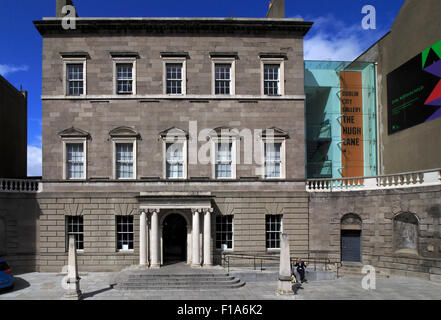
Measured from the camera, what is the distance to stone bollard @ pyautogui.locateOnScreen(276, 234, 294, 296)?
1420cm

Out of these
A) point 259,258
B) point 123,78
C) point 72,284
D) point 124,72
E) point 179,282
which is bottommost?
point 179,282

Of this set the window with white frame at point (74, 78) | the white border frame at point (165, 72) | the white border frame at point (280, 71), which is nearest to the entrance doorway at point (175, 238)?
the white border frame at point (165, 72)

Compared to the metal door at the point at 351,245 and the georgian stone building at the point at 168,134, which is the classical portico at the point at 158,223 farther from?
the metal door at the point at 351,245

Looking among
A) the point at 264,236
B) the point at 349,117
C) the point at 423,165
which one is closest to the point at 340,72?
the point at 349,117

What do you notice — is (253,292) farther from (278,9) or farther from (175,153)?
(278,9)

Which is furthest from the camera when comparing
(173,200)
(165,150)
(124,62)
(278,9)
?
(278,9)

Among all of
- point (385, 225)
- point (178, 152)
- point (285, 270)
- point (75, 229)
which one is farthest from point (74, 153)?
point (385, 225)

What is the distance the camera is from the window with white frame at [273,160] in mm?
19891

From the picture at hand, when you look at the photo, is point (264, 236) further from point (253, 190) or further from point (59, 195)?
point (59, 195)

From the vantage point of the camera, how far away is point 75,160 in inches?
770

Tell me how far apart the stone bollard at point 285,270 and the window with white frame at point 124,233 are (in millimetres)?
9464

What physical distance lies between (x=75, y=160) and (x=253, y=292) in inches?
507

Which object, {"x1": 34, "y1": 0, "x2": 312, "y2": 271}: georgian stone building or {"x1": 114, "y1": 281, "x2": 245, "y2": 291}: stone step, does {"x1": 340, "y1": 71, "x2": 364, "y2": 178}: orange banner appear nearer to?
{"x1": 34, "y1": 0, "x2": 312, "y2": 271}: georgian stone building

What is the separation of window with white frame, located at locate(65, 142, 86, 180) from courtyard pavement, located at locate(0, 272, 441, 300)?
606 cm
